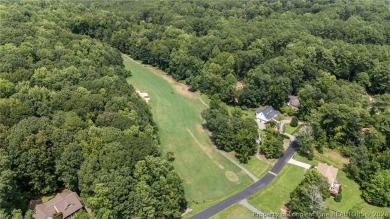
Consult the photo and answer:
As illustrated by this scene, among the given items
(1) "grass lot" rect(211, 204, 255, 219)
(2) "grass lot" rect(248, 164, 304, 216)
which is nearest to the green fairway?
(1) "grass lot" rect(211, 204, 255, 219)

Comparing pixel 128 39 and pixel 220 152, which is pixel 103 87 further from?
pixel 128 39

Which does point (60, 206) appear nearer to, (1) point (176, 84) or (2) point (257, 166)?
(2) point (257, 166)

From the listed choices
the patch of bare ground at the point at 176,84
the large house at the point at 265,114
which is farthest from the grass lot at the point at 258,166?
the patch of bare ground at the point at 176,84

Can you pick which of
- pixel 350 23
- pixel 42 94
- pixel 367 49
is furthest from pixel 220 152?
pixel 350 23

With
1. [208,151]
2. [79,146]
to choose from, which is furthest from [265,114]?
[79,146]

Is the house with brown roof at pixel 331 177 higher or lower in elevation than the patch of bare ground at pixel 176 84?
higher

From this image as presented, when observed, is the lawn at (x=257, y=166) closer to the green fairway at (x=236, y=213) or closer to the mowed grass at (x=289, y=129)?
the green fairway at (x=236, y=213)
